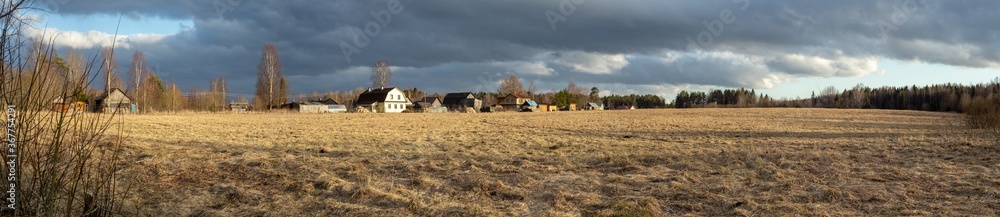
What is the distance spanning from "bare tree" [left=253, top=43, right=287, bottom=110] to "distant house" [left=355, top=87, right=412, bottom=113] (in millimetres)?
18023

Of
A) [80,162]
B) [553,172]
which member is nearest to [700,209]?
[553,172]

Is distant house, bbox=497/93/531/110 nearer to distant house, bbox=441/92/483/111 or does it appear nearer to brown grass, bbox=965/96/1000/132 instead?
distant house, bbox=441/92/483/111

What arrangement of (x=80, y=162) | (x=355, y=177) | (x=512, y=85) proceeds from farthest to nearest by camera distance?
(x=512, y=85), (x=355, y=177), (x=80, y=162)

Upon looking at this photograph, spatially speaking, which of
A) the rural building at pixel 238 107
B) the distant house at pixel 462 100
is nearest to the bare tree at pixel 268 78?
the rural building at pixel 238 107

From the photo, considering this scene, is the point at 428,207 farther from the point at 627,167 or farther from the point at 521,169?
the point at 627,167

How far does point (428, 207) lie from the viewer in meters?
7.55

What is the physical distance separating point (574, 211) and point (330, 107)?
8703 cm

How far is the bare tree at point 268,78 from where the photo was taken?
247 ft

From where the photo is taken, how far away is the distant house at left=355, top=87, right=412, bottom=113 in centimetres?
9394

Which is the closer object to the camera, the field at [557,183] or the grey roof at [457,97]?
the field at [557,183]

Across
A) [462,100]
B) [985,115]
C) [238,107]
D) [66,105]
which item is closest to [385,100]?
[238,107]

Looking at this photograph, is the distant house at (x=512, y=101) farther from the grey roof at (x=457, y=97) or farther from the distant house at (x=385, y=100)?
the distant house at (x=385, y=100)

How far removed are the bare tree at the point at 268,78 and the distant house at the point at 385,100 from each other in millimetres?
18023

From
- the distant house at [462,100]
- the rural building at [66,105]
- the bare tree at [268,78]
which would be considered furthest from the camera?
the distant house at [462,100]
